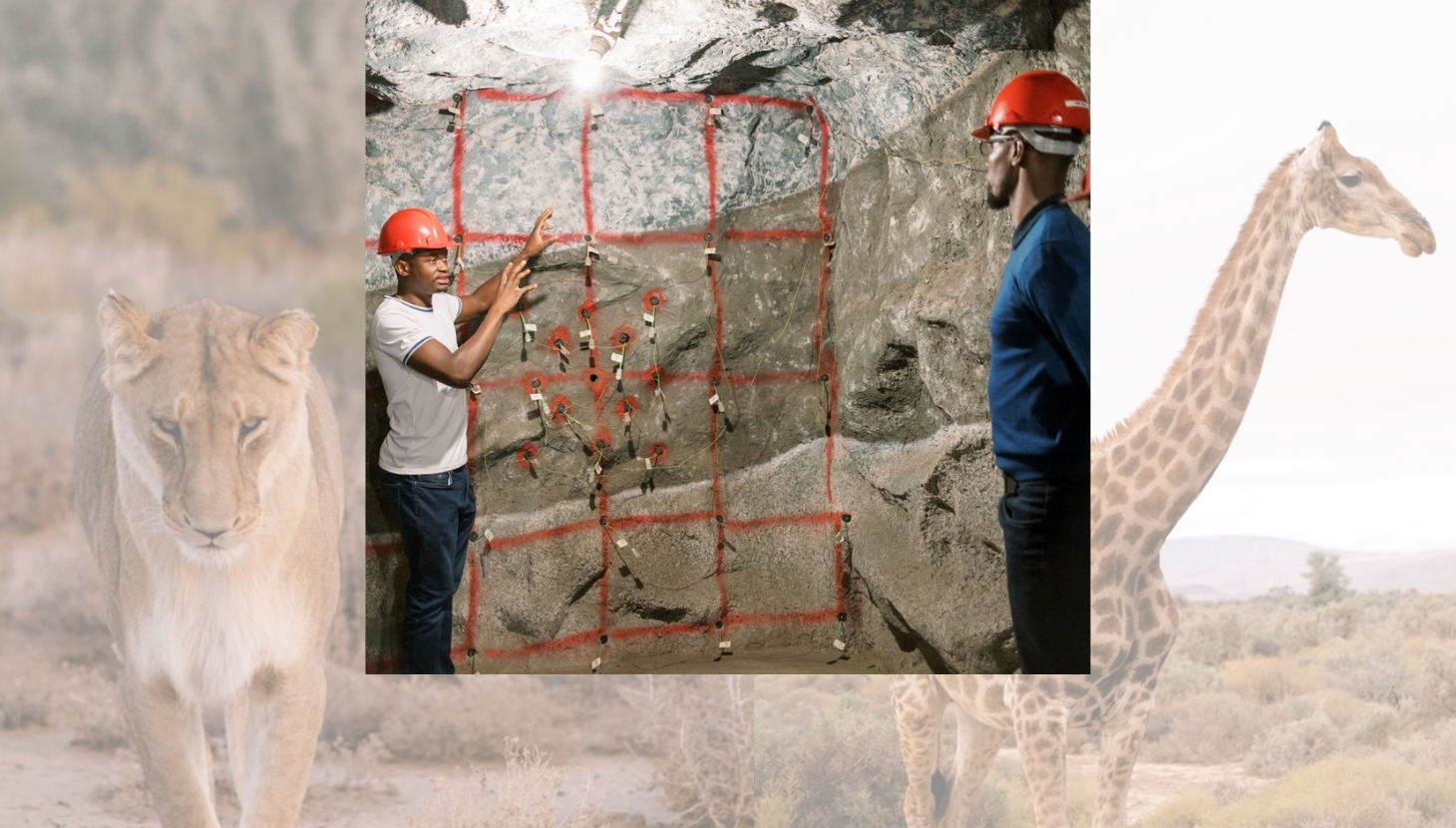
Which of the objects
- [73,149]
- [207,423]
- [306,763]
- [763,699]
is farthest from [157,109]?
[763,699]

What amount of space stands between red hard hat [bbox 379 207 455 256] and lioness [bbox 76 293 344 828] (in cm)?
39

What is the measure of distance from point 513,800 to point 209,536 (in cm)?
114

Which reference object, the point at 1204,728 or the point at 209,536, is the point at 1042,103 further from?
the point at 209,536

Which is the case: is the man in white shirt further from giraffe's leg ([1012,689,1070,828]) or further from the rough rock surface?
giraffe's leg ([1012,689,1070,828])

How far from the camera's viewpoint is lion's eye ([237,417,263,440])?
3.17 meters

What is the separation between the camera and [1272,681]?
356 cm

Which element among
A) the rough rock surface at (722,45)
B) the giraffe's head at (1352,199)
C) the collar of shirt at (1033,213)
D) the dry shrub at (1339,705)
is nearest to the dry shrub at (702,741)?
Result: the collar of shirt at (1033,213)

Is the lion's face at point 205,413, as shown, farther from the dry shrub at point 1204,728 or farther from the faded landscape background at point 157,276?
the dry shrub at point 1204,728

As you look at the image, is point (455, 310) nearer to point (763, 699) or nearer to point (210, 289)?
point (210, 289)

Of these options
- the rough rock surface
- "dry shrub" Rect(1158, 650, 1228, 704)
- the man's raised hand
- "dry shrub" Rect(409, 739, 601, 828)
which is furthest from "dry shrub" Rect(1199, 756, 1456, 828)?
the man's raised hand

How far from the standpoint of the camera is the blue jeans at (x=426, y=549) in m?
3.57

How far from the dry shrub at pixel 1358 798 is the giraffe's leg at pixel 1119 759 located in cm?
28

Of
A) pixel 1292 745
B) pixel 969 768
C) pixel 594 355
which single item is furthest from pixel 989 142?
pixel 1292 745

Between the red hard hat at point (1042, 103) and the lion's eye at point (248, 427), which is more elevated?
the red hard hat at point (1042, 103)
